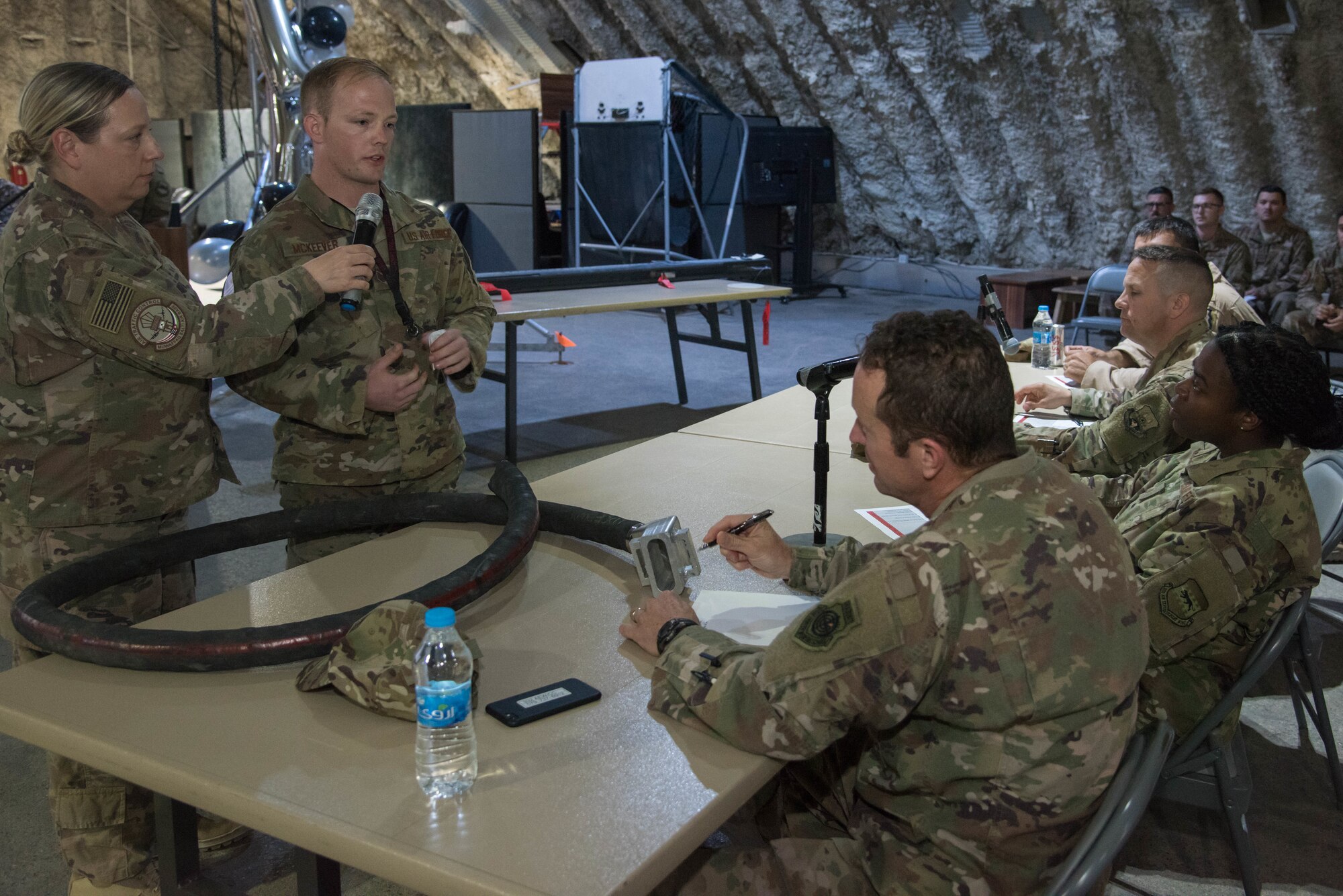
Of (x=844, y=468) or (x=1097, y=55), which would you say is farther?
(x=1097, y=55)

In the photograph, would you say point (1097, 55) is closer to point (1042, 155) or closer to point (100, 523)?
point (1042, 155)

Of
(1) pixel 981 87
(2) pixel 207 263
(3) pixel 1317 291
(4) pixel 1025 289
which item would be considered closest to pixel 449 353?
(2) pixel 207 263

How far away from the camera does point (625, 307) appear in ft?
17.2

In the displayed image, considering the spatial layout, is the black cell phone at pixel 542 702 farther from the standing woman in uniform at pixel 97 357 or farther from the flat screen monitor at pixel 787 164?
the flat screen monitor at pixel 787 164

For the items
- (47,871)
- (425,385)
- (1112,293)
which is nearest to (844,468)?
(425,385)

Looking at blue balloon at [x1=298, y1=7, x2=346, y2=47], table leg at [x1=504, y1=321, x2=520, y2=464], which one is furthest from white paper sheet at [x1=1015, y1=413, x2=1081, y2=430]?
blue balloon at [x1=298, y1=7, x2=346, y2=47]

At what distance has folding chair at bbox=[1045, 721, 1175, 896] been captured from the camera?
115cm

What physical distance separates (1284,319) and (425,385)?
18.9 feet

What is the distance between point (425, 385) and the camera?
91.0 inches

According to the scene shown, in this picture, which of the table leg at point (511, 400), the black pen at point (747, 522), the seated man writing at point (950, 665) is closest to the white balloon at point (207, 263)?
the table leg at point (511, 400)

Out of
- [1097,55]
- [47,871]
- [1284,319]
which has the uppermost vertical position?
[1097,55]

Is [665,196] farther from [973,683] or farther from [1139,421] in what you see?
[973,683]

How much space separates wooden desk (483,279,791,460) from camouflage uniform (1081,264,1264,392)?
2.36 meters

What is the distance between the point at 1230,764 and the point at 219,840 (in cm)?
184
